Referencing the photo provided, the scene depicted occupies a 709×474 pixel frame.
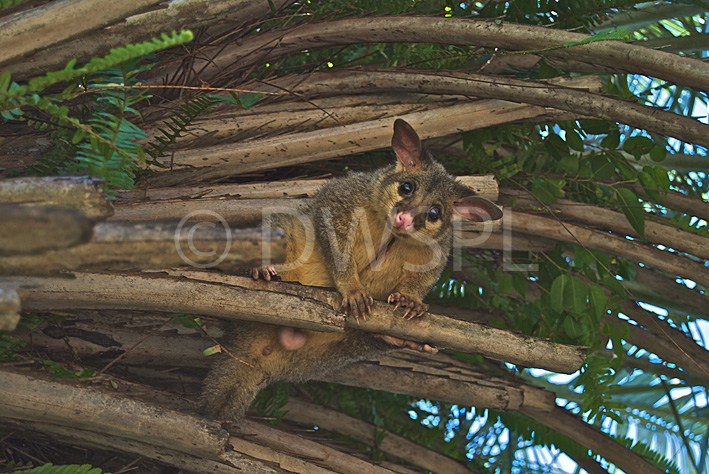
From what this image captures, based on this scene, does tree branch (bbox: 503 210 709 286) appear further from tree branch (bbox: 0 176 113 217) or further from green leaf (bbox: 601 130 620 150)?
tree branch (bbox: 0 176 113 217)

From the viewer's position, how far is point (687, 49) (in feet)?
12.9

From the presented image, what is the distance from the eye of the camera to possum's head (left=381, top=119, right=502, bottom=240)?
3.11m

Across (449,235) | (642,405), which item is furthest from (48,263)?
(642,405)

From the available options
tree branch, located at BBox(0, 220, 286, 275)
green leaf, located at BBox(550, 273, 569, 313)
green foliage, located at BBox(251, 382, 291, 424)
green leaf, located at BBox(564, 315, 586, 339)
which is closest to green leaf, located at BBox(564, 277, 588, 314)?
green leaf, located at BBox(550, 273, 569, 313)

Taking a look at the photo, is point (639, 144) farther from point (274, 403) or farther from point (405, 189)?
point (274, 403)

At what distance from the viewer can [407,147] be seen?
3281 millimetres

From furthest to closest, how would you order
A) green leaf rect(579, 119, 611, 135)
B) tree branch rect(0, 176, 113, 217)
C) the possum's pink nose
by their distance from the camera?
green leaf rect(579, 119, 611, 135), the possum's pink nose, tree branch rect(0, 176, 113, 217)

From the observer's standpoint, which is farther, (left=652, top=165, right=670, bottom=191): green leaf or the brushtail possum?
(left=652, top=165, right=670, bottom=191): green leaf

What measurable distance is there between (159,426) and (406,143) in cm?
181

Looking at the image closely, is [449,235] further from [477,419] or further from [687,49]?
[687,49]

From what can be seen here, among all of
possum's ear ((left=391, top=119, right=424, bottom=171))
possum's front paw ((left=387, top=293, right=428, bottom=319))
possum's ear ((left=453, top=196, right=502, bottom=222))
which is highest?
possum's ear ((left=391, top=119, right=424, bottom=171))

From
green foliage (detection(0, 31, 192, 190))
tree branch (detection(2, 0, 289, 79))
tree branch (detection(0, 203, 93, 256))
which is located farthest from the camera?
tree branch (detection(2, 0, 289, 79))

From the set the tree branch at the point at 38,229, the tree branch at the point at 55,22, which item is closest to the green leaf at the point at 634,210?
the tree branch at the point at 55,22

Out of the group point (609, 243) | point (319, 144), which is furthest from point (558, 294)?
point (319, 144)
